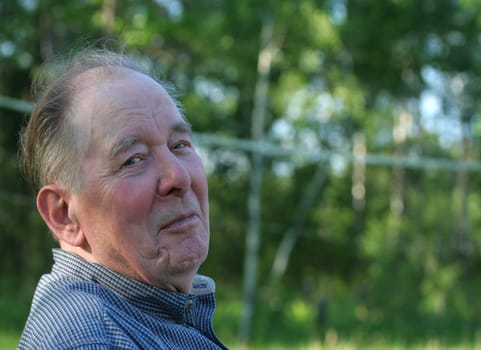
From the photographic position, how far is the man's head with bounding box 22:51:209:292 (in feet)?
3.98

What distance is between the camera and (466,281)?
16.0 metres

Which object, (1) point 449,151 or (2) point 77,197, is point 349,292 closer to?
(1) point 449,151

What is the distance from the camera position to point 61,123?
1.27 metres

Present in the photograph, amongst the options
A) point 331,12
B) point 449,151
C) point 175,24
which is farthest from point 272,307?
point 449,151

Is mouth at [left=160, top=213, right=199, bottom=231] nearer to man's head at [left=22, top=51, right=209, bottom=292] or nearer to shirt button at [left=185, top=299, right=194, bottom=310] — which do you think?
man's head at [left=22, top=51, right=209, bottom=292]

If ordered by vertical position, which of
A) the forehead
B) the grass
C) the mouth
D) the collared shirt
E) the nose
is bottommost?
the grass

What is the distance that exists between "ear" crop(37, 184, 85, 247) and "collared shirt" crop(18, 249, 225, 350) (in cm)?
3

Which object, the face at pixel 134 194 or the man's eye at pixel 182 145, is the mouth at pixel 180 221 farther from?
the man's eye at pixel 182 145

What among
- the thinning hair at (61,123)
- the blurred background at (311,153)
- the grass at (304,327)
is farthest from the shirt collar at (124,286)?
the grass at (304,327)

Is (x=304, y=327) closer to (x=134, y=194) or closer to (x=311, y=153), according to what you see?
(x=311, y=153)

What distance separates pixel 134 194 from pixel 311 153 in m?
8.83

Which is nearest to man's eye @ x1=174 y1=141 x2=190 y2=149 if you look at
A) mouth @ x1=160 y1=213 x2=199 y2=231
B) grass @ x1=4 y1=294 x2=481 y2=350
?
mouth @ x1=160 y1=213 x2=199 y2=231

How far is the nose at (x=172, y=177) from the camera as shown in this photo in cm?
122

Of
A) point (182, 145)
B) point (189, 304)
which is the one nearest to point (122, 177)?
point (182, 145)
